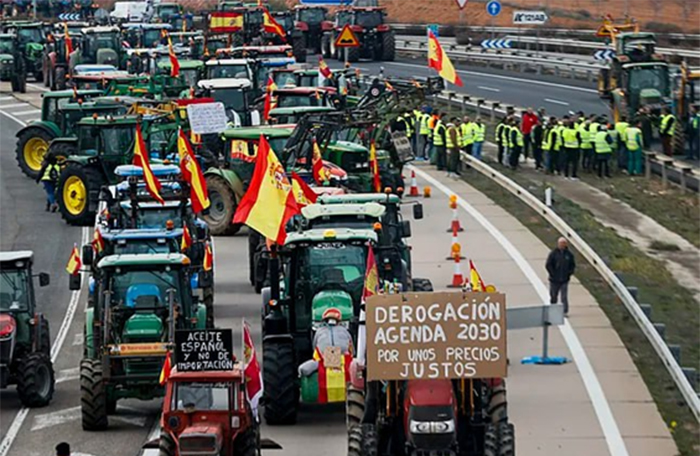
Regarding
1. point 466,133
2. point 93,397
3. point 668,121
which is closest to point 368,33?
point 668,121

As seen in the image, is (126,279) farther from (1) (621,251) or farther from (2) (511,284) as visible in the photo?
(1) (621,251)

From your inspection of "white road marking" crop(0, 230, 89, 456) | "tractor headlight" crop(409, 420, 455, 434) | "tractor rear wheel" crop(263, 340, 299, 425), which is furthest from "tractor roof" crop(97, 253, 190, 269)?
"tractor headlight" crop(409, 420, 455, 434)

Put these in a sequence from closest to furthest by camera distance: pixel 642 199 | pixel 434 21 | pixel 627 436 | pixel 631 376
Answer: pixel 627 436 → pixel 631 376 → pixel 642 199 → pixel 434 21

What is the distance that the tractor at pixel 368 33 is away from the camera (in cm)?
7419

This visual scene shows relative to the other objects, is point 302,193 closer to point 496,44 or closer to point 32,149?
point 32,149

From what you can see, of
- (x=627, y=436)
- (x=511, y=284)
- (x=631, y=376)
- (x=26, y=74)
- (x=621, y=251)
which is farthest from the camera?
(x=26, y=74)

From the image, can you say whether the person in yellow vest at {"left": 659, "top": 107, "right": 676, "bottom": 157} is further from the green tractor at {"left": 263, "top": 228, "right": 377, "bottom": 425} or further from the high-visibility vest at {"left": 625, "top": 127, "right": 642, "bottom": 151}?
the green tractor at {"left": 263, "top": 228, "right": 377, "bottom": 425}

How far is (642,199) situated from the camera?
4219cm

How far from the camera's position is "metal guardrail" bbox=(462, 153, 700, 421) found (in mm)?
22358

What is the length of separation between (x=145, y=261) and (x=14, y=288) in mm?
2149

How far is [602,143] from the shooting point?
44281 millimetres

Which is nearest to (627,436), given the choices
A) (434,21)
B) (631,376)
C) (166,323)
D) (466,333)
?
(631,376)

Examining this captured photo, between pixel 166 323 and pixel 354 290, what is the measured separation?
8.10ft

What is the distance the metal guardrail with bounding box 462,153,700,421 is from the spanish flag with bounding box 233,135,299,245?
531 cm
